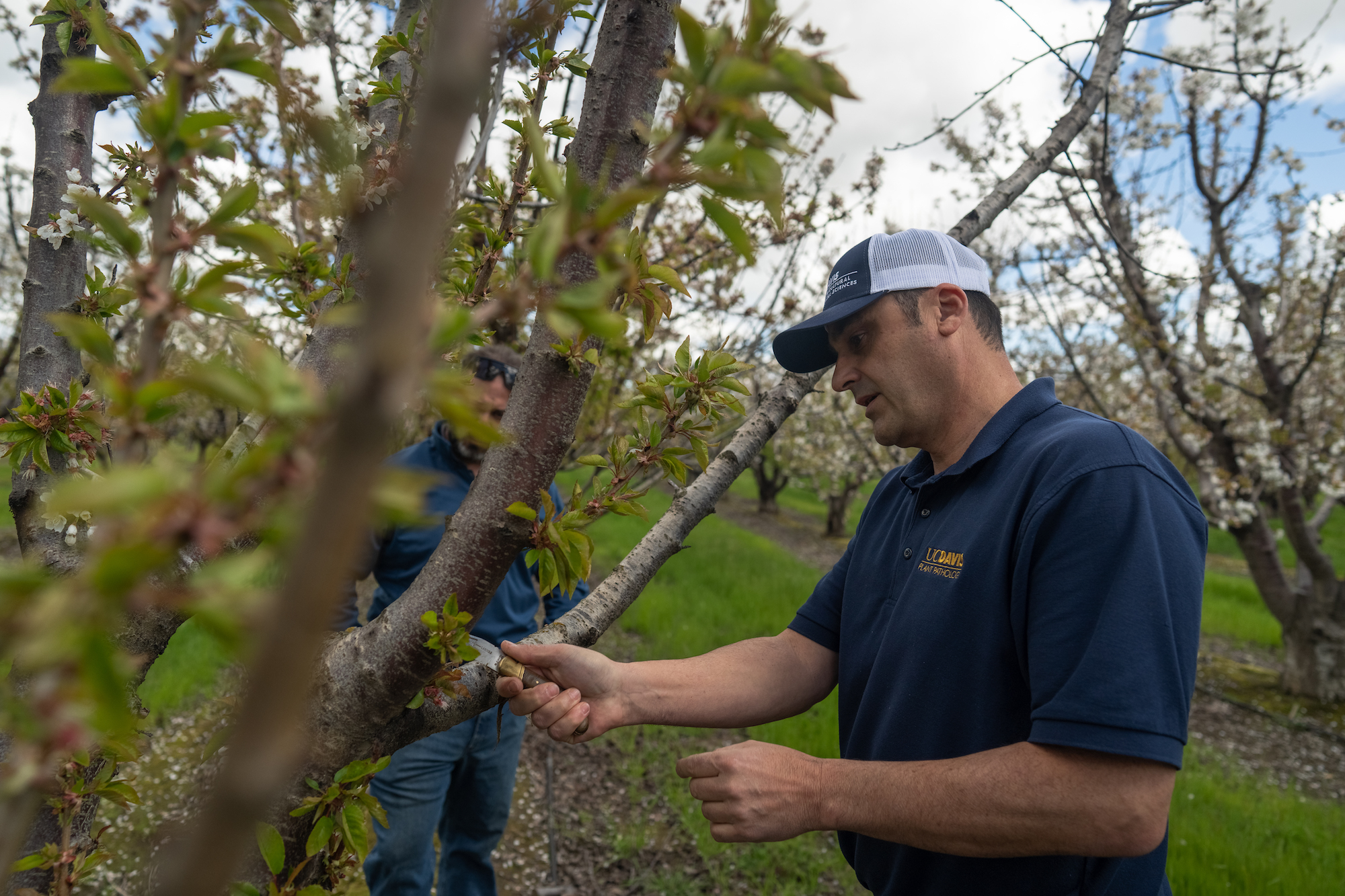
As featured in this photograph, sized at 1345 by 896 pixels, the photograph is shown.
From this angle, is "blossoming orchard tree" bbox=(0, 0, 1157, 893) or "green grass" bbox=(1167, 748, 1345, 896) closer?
"blossoming orchard tree" bbox=(0, 0, 1157, 893)

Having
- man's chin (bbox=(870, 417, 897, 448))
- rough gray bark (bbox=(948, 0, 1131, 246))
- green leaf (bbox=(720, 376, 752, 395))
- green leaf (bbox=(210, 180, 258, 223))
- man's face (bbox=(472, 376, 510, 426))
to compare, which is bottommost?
man's face (bbox=(472, 376, 510, 426))

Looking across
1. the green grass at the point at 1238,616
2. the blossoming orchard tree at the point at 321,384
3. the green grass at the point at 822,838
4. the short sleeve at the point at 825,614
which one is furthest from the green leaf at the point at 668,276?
the green grass at the point at 1238,616

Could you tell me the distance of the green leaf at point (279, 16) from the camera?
0.62 metres

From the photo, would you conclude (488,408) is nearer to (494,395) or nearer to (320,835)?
(494,395)

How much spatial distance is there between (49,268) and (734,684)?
6.61 ft

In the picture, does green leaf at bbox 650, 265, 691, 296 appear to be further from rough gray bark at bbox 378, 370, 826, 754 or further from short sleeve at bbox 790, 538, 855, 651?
short sleeve at bbox 790, 538, 855, 651

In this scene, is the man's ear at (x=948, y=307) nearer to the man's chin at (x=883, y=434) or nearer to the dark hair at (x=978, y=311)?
the dark hair at (x=978, y=311)

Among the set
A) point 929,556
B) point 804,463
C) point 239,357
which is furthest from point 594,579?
point 804,463

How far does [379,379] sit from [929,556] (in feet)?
5.31

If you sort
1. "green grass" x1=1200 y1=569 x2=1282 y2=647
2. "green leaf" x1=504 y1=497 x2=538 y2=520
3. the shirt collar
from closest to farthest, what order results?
"green leaf" x1=504 y1=497 x2=538 y2=520
the shirt collar
"green grass" x1=1200 y1=569 x2=1282 y2=647

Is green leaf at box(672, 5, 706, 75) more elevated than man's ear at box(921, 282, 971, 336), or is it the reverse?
man's ear at box(921, 282, 971, 336)

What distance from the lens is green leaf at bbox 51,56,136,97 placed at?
0.54 metres

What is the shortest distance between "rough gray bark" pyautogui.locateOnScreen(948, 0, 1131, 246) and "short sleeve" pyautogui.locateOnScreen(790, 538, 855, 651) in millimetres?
1051

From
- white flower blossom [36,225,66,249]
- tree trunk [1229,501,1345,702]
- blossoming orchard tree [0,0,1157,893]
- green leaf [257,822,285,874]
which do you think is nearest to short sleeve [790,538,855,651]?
blossoming orchard tree [0,0,1157,893]
